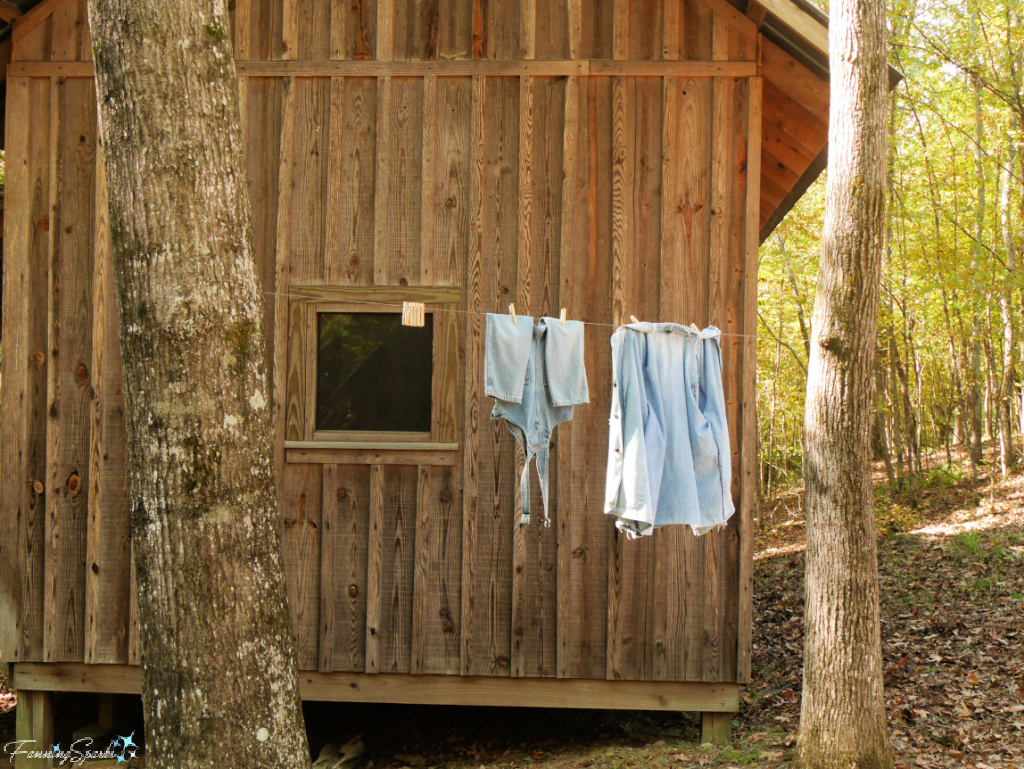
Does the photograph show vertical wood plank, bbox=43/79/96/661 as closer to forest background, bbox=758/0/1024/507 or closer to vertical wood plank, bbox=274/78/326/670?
vertical wood plank, bbox=274/78/326/670

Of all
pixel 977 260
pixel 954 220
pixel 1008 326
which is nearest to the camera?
pixel 977 260

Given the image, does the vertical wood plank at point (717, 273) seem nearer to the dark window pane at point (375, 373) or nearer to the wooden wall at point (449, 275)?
the wooden wall at point (449, 275)

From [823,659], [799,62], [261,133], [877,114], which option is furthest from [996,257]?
[261,133]

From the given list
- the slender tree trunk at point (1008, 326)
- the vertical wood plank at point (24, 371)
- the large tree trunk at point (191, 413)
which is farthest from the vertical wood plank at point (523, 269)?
the slender tree trunk at point (1008, 326)

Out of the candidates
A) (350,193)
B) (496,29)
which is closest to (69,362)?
(350,193)

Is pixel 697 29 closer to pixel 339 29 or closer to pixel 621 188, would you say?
pixel 621 188

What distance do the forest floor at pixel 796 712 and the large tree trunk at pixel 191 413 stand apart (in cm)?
267

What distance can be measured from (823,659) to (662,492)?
1.10 metres

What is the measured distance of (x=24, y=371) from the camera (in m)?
5.26

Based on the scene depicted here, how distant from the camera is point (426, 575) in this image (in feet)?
16.7

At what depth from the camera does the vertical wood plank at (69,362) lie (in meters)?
5.23

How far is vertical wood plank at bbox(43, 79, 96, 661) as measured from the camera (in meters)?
5.23

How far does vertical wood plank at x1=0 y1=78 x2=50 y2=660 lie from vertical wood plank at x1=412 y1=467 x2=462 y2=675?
8.22 feet

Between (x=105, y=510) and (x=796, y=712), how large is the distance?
15.4ft
